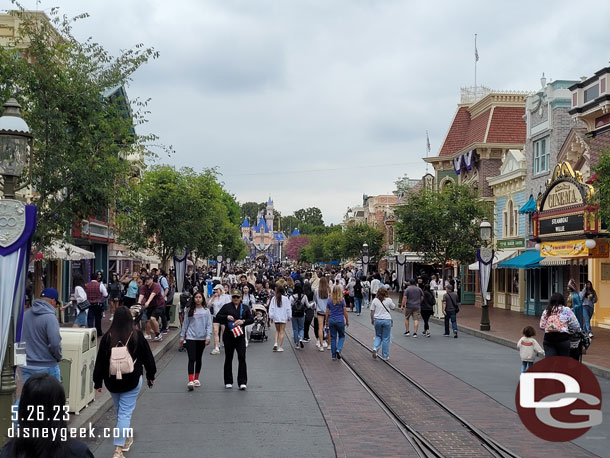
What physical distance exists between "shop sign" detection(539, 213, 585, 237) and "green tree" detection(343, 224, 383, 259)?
41.7m

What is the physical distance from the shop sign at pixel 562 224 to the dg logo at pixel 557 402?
1387 centimetres

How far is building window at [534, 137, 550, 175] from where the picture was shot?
1289 inches

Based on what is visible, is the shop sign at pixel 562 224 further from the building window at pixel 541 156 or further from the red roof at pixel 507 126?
the red roof at pixel 507 126

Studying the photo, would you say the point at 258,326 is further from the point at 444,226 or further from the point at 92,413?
the point at 444,226

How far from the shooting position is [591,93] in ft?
83.2

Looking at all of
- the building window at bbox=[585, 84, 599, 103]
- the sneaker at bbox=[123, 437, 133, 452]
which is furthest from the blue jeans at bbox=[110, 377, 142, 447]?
the building window at bbox=[585, 84, 599, 103]

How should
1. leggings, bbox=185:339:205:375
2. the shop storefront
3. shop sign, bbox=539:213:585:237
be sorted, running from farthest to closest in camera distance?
shop sign, bbox=539:213:585:237
the shop storefront
leggings, bbox=185:339:205:375

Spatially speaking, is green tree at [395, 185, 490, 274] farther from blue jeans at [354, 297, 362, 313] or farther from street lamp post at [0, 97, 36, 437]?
street lamp post at [0, 97, 36, 437]

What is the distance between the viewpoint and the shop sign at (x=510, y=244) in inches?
1422

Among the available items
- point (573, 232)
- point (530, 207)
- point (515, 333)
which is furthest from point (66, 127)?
point (530, 207)

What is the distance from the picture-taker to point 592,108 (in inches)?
983

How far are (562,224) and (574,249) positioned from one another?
4.07ft

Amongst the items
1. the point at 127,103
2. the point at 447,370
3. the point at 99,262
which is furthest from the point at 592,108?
the point at 99,262

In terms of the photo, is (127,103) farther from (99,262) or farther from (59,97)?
(99,262)
